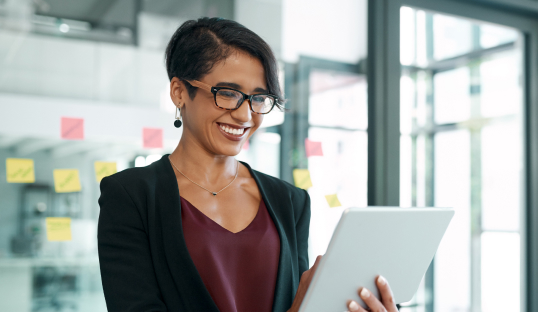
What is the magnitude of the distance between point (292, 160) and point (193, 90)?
102cm

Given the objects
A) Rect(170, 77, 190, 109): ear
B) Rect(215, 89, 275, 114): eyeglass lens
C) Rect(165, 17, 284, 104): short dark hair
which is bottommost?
Rect(215, 89, 275, 114): eyeglass lens

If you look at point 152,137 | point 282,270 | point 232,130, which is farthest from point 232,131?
point 152,137

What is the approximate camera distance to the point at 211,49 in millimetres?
1116

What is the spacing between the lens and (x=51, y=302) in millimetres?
1830

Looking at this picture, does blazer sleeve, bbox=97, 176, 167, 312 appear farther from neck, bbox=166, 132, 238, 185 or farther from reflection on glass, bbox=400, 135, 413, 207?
reflection on glass, bbox=400, 135, 413, 207

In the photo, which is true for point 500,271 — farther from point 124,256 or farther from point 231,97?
point 124,256

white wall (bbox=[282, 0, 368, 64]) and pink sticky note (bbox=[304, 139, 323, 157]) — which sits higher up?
white wall (bbox=[282, 0, 368, 64])

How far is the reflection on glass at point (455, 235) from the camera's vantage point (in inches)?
104

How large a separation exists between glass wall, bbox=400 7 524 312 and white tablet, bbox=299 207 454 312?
3.31ft

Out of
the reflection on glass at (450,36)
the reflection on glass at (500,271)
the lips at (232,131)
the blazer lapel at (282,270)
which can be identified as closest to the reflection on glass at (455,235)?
the reflection on glass at (500,271)

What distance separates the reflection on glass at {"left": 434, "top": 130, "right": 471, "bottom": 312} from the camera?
2.65 m

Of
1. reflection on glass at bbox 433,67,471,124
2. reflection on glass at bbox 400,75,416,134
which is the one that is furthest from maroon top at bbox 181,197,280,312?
reflection on glass at bbox 433,67,471,124

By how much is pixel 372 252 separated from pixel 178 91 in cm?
60

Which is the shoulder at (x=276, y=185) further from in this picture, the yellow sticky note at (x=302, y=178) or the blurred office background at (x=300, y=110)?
the yellow sticky note at (x=302, y=178)
